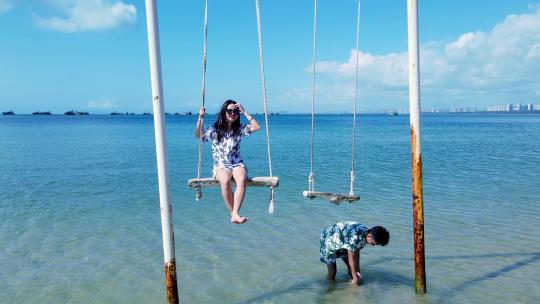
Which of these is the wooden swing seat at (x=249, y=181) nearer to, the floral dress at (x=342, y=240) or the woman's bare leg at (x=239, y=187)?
the woman's bare leg at (x=239, y=187)

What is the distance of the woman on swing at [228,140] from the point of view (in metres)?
7.02

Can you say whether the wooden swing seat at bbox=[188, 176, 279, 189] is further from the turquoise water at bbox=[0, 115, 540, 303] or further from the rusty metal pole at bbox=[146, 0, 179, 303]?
the turquoise water at bbox=[0, 115, 540, 303]

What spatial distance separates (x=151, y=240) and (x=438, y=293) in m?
6.12

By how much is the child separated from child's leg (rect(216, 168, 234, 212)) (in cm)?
164

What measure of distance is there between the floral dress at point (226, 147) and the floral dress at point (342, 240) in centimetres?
188

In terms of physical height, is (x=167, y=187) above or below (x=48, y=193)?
above

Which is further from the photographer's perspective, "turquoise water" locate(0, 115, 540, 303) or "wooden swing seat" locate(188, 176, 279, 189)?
"turquoise water" locate(0, 115, 540, 303)

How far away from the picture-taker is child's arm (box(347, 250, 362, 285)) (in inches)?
265

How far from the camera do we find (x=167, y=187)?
17.7 ft

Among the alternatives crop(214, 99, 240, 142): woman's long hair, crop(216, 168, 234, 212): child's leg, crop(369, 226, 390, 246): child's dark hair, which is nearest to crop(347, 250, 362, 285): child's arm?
crop(369, 226, 390, 246): child's dark hair

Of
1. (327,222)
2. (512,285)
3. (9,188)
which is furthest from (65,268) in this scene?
(9,188)

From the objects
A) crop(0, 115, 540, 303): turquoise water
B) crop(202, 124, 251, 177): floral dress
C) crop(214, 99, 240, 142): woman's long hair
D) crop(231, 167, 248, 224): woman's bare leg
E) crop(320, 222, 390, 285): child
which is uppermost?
crop(214, 99, 240, 142): woman's long hair

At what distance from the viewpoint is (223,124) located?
7.36m

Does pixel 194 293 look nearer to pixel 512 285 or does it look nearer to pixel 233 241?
pixel 233 241
